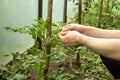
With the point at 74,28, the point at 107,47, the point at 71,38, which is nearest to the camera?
the point at 107,47

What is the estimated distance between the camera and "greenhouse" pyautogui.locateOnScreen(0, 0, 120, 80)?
4.17ft

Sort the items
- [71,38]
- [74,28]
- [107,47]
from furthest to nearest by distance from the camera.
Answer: [74,28]
[71,38]
[107,47]

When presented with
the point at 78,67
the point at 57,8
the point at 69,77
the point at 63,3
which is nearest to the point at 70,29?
the point at 69,77

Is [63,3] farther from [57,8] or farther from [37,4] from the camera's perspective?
[37,4]

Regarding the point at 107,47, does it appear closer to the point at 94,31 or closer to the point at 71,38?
the point at 71,38

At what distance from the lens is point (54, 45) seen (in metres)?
1.51

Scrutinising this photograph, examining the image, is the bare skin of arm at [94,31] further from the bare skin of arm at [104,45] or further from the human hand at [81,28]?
the bare skin of arm at [104,45]

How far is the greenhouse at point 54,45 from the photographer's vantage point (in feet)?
4.17

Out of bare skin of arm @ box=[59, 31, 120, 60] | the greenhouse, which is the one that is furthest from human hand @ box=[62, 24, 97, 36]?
bare skin of arm @ box=[59, 31, 120, 60]

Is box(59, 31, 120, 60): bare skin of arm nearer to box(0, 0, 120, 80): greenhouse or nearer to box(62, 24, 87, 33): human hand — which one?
box(0, 0, 120, 80): greenhouse

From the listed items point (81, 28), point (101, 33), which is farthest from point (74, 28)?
point (101, 33)

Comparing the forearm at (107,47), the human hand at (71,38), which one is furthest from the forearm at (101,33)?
the forearm at (107,47)

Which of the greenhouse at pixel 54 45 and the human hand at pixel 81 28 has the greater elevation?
the human hand at pixel 81 28

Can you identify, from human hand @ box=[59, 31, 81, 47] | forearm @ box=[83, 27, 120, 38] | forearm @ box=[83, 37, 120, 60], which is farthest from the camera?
forearm @ box=[83, 27, 120, 38]
